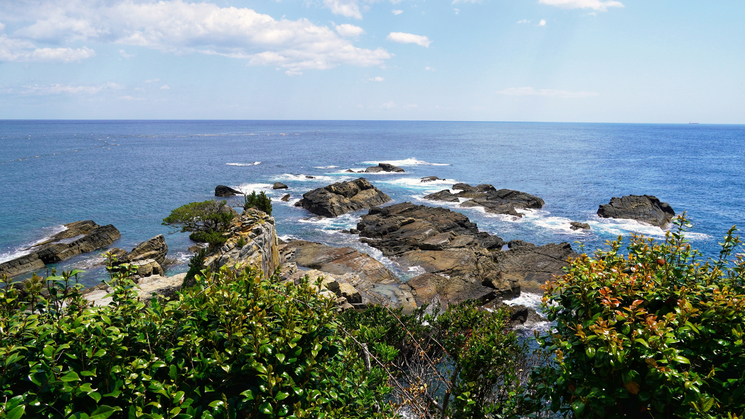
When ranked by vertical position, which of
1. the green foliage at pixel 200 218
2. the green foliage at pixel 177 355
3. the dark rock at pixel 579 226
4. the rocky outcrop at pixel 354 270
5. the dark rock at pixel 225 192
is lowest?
the rocky outcrop at pixel 354 270

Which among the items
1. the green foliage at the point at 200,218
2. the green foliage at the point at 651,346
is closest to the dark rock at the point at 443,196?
the green foliage at the point at 200,218

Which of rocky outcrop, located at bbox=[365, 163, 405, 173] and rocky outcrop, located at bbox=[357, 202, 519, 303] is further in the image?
rocky outcrop, located at bbox=[365, 163, 405, 173]

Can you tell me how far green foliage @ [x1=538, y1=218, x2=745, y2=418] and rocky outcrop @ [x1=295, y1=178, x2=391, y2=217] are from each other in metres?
46.0

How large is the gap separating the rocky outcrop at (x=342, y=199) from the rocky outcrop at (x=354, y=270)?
13642 millimetres

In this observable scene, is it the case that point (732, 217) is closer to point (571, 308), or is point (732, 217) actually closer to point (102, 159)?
point (571, 308)

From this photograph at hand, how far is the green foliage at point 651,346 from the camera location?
3.79m

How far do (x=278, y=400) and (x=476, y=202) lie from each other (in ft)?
175

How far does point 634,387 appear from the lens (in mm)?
3961

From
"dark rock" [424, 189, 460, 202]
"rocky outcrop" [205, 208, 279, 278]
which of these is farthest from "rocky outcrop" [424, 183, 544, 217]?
"rocky outcrop" [205, 208, 279, 278]

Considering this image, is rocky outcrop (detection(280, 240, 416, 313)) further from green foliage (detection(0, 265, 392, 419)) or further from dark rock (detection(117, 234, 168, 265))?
green foliage (detection(0, 265, 392, 419))

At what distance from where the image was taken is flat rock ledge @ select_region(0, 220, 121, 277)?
33.0 metres

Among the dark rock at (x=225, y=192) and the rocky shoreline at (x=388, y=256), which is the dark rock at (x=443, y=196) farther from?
the dark rock at (x=225, y=192)

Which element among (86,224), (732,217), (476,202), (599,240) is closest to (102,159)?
(86,224)

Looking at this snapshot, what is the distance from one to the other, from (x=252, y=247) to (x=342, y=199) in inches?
1202
